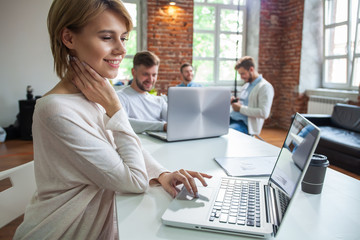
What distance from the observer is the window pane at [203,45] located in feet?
20.5

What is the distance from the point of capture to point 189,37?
586cm

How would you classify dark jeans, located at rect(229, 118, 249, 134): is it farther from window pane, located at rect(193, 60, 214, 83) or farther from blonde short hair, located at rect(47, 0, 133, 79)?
window pane, located at rect(193, 60, 214, 83)

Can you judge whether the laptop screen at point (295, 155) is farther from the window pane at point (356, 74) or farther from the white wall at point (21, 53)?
the white wall at point (21, 53)

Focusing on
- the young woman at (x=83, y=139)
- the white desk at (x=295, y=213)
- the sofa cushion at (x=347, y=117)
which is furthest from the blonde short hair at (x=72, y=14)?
the sofa cushion at (x=347, y=117)

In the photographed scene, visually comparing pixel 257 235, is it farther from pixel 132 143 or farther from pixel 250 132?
pixel 250 132

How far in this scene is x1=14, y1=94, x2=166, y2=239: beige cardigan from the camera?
837 millimetres

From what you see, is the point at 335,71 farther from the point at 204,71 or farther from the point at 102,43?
the point at 102,43

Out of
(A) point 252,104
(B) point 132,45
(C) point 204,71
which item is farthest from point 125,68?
(A) point 252,104

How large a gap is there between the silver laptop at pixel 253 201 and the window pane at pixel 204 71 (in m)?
5.57

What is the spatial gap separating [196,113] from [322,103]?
440cm

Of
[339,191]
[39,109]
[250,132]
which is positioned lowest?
[250,132]

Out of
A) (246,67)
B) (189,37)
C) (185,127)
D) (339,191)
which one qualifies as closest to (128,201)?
(339,191)

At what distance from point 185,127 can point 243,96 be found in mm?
2184

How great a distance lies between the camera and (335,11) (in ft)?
17.6
